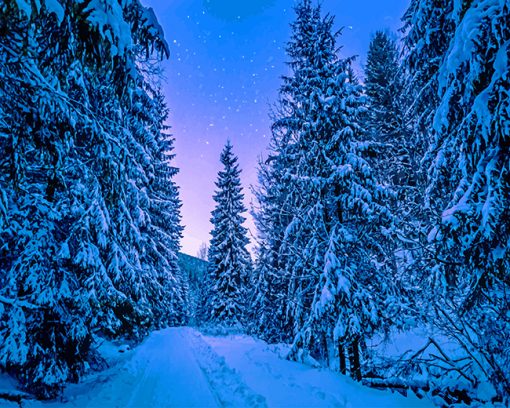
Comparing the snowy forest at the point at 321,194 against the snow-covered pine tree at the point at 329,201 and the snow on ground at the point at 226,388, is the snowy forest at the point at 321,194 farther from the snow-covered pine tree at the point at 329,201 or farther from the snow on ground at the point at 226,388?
the snow on ground at the point at 226,388

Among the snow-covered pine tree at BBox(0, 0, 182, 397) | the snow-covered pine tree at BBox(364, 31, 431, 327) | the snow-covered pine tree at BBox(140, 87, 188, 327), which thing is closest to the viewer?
the snow-covered pine tree at BBox(0, 0, 182, 397)

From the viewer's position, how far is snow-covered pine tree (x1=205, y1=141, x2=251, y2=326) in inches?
1069

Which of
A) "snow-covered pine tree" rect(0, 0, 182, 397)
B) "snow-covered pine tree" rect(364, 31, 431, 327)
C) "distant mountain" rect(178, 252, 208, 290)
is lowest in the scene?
"distant mountain" rect(178, 252, 208, 290)

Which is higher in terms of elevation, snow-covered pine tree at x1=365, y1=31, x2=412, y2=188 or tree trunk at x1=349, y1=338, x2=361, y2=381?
snow-covered pine tree at x1=365, y1=31, x2=412, y2=188

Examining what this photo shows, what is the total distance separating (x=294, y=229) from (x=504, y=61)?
7.10 meters

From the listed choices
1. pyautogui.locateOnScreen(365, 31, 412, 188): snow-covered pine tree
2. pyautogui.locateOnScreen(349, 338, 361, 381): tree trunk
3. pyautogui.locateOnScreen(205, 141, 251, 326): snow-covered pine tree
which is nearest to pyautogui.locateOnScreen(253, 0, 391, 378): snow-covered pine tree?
pyautogui.locateOnScreen(349, 338, 361, 381): tree trunk

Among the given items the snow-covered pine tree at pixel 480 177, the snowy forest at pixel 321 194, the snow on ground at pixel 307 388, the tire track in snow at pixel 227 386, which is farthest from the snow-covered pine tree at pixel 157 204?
the snow-covered pine tree at pixel 480 177

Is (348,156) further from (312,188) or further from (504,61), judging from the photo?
(504,61)

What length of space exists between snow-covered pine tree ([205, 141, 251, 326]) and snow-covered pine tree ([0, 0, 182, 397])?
18.1 m

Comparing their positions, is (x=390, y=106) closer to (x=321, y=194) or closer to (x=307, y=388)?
(x=321, y=194)

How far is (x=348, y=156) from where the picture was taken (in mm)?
8578

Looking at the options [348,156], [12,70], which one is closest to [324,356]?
[348,156]

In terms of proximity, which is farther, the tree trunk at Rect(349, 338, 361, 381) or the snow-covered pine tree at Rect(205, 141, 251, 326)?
the snow-covered pine tree at Rect(205, 141, 251, 326)

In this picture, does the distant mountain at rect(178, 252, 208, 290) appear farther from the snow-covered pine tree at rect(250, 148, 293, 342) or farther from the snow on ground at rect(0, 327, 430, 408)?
the snow on ground at rect(0, 327, 430, 408)
